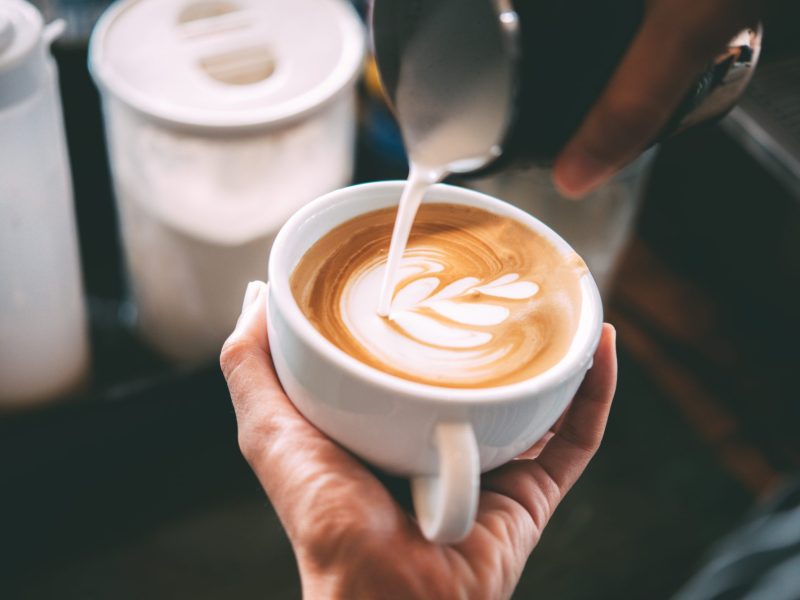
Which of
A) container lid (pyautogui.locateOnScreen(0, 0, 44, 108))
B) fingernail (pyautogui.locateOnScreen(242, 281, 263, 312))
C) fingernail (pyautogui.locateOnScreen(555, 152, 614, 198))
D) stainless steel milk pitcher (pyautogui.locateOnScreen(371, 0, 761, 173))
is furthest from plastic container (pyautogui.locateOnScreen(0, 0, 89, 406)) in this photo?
fingernail (pyautogui.locateOnScreen(555, 152, 614, 198))

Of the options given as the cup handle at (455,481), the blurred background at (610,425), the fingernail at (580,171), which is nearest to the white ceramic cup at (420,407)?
the cup handle at (455,481)

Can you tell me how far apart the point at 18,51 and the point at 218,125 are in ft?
0.72

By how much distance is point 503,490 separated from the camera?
0.75m

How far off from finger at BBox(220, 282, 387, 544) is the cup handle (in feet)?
0.30

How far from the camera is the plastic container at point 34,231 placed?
0.92 meters

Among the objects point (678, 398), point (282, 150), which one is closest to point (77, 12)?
point (282, 150)

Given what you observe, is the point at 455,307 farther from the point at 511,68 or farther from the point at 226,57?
the point at 226,57

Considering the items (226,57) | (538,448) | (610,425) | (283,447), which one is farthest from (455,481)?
(610,425)

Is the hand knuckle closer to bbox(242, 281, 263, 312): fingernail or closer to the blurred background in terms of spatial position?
bbox(242, 281, 263, 312): fingernail

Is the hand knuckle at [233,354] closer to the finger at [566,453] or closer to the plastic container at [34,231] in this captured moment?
the finger at [566,453]

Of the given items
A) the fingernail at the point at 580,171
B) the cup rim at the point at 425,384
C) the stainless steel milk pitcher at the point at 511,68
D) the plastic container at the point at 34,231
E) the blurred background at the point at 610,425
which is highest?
the stainless steel milk pitcher at the point at 511,68

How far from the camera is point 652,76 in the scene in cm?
56

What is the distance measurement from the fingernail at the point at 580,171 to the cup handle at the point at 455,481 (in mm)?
186

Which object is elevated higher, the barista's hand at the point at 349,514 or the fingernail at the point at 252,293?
the fingernail at the point at 252,293
